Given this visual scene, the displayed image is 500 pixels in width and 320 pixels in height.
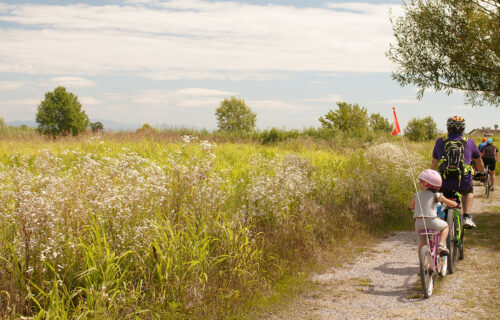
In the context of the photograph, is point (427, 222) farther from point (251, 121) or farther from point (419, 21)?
point (251, 121)

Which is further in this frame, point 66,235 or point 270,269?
point 270,269

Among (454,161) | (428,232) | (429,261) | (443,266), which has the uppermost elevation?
(454,161)

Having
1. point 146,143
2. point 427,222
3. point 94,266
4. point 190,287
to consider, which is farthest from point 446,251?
point 146,143

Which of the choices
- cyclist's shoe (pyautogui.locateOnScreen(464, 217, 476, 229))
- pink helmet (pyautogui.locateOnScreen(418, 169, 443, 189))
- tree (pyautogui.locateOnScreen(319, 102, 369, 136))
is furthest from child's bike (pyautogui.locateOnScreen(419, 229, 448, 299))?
tree (pyautogui.locateOnScreen(319, 102, 369, 136))

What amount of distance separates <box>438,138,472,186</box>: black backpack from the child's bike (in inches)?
56.2

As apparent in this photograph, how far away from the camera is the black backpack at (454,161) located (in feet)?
23.6

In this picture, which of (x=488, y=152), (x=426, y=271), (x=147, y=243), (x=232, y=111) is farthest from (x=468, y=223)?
(x=232, y=111)

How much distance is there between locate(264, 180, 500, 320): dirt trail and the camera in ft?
18.0

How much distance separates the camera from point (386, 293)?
6285 mm

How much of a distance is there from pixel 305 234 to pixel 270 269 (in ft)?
4.97

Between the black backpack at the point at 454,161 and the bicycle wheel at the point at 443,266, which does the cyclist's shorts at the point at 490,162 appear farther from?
the bicycle wheel at the point at 443,266

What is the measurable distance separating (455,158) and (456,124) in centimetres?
59

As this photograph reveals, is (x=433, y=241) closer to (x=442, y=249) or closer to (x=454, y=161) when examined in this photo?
(x=442, y=249)

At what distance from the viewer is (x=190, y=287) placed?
5.13 meters
